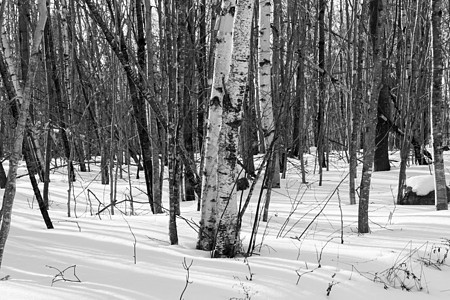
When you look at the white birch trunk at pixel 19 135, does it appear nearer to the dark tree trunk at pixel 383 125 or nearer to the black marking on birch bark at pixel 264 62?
the black marking on birch bark at pixel 264 62

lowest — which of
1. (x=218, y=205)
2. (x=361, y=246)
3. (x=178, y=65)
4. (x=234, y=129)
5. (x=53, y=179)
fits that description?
(x=53, y=179)

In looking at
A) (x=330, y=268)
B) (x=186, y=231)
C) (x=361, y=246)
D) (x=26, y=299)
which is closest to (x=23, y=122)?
(x=26, y=299)

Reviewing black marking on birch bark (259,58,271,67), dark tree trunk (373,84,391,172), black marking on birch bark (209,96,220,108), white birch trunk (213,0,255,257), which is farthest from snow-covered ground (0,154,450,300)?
dark tree trunk (373,84,391,172)

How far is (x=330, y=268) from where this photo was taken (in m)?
3.50

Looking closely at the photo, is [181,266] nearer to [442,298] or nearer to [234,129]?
[234,129]

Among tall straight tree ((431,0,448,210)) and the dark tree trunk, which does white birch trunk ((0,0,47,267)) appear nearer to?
tall straight tree ((431,0,448,210))

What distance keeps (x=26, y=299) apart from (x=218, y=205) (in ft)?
5.25

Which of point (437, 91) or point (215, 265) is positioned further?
point (437, 91)

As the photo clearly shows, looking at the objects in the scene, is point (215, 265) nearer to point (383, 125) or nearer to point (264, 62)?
point (264, 62)

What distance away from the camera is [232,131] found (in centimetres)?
375

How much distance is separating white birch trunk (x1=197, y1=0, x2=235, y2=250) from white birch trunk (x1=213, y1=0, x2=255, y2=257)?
0.23 metres

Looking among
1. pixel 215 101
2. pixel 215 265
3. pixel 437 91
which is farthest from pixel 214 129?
pixel 437 91

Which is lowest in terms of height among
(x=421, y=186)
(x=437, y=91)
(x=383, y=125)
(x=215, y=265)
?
(x=421, y=186)

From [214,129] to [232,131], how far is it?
1.11 feet
